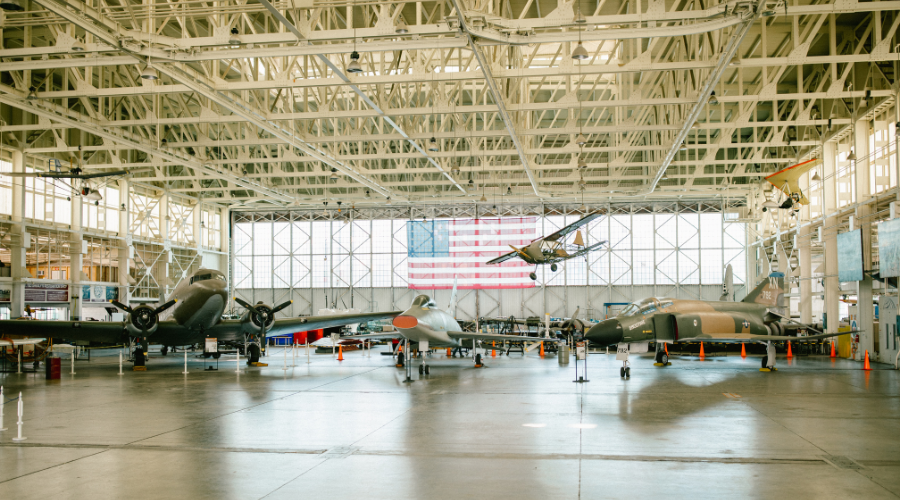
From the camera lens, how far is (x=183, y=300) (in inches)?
864

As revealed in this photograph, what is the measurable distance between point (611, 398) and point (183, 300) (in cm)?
1537

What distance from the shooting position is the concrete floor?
23.4ft

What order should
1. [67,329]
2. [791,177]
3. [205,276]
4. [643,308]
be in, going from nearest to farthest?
[643,308], [205,276], [67,329], [791,177]

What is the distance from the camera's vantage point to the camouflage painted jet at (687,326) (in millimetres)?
19719

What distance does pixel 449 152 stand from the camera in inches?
1143

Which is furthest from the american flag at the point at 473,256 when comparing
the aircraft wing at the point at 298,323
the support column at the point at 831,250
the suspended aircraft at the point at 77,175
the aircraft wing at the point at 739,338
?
the suspended aircraft at the point at 77,175

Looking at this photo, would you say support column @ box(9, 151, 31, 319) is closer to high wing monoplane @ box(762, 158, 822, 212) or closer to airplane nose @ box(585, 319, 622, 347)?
airplane nose @ box(585, 319, 622, 347)

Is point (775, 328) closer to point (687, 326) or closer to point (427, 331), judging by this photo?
point (687, 326)

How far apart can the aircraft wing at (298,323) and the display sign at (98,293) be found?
16182 millimetres

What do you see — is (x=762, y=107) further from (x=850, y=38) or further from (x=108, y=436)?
(x=108, y=436)

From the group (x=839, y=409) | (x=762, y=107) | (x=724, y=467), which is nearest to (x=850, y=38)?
(x=762, y=107)

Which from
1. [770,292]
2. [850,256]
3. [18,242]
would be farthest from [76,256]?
[850,256]

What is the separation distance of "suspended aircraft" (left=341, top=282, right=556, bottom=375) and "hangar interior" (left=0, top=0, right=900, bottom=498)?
259cm

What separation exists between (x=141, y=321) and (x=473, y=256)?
76.8 feet
